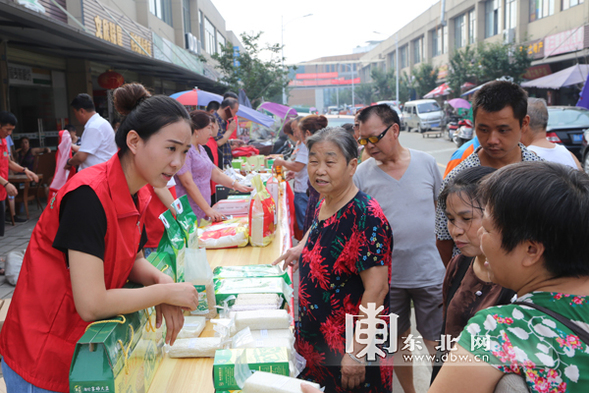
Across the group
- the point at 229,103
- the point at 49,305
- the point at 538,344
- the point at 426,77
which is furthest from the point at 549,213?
the point at 426,77

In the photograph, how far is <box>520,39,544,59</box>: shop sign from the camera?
23.1 metres

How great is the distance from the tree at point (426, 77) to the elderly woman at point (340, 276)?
128 feet

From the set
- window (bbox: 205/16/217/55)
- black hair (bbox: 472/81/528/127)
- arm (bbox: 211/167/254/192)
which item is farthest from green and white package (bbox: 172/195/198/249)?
window (bbox: 205/16/217/55)

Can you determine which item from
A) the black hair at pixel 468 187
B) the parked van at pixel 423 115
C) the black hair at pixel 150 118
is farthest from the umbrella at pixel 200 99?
the parked van at pixel 423 115

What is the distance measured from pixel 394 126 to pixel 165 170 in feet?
6.28

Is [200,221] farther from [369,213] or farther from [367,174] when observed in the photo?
[369,213]

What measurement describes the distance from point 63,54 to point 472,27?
102 ft

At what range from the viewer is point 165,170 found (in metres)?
1.68

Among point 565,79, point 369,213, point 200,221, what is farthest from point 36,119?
point 565,79

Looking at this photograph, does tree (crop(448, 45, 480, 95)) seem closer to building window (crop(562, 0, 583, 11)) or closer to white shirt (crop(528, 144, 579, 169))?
building window (crop(562, 0, 583, 11))

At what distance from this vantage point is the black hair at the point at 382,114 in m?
3.12

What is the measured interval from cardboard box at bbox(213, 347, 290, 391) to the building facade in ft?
16.2

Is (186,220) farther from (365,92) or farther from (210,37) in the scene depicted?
(365,92)

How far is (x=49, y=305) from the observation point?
58.9 inches
